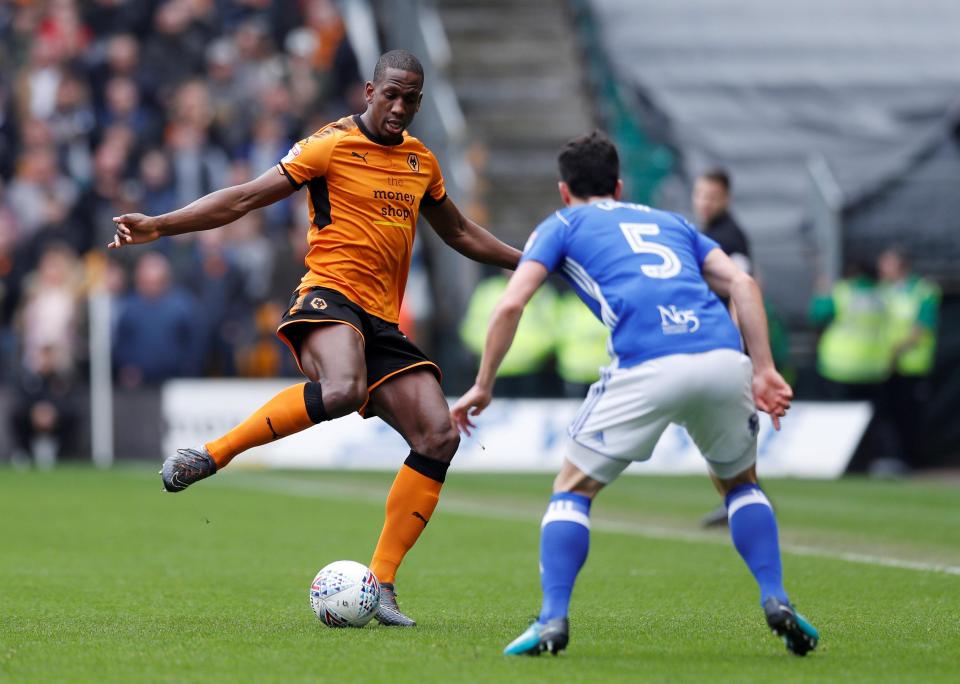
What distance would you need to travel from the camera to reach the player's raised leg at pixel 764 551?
6.13 meters

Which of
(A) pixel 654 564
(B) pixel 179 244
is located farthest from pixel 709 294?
(B) pixel 179 244

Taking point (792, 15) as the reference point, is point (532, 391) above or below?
below

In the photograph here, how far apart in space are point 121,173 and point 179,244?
133 cm

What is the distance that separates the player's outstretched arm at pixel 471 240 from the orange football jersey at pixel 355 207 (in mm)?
366

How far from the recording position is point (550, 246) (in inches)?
249

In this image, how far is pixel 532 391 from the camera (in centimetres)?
1900

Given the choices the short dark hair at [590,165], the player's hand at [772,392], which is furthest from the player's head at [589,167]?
the player's hand at [772,392]

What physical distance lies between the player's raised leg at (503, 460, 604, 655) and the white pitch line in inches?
148

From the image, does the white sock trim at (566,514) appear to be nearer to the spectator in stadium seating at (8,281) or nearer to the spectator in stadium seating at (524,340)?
the spectator in stadium seating at (524,340)

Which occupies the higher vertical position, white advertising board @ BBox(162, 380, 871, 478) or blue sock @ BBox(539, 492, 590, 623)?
blue sock @ BBox(539, 492, 590, 623)

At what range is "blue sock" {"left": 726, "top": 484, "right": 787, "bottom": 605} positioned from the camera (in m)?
6.29

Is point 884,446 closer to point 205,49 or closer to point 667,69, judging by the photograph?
point 667,69

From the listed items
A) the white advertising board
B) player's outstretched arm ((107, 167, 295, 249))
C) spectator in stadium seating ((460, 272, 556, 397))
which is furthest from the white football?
spectator in stadium seating ((460, 272, 556, 397))

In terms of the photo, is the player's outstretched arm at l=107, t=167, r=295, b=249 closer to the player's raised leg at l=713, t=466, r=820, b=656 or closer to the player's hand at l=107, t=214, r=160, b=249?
the player's hand at l=107, t=214, r=160, b=249
